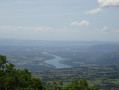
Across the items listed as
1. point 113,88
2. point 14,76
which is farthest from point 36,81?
point 113,88

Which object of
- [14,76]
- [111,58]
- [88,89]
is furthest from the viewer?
[111,58]

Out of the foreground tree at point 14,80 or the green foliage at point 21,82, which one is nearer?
the green foliage at point 21,82

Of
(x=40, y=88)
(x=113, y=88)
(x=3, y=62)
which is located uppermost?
(x=3, y=62)

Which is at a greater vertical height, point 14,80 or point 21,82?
point 14,80

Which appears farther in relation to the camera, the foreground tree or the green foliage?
the foreground tree

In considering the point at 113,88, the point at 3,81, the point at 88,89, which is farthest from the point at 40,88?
the point at 113,88

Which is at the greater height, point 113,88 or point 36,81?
point 36,81

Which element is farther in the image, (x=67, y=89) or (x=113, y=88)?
(x=113, y=88)

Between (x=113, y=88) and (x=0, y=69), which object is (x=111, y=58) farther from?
(x=0, y=69)

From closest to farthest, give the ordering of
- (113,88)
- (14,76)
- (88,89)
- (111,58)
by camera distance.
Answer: (88,89) → (14,76) → (113,88) → (111,58)

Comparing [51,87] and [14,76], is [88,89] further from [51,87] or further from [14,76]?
[14,76]
